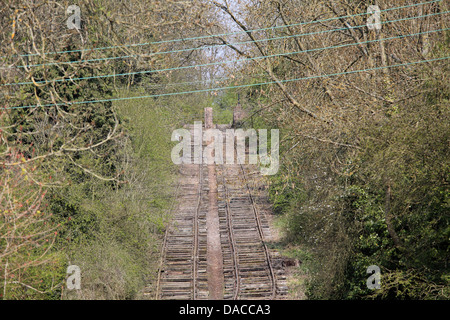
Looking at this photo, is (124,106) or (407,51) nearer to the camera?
(407,51)

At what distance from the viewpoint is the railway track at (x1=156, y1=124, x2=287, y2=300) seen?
49.0 feet

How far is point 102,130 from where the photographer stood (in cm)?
1705

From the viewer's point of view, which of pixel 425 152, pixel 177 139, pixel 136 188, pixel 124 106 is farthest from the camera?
pixel 177 139

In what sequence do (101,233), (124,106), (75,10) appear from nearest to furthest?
(75,10), (101,233), (124,106)

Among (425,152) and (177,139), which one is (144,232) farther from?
(177,139)

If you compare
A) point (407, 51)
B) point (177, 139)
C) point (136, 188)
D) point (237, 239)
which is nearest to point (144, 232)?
point (136, 188)

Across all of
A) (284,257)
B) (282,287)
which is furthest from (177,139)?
(282,287)

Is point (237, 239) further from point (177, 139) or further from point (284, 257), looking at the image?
point (177, 139)

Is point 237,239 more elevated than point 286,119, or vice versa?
point 286,119

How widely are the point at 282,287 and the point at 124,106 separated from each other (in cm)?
978

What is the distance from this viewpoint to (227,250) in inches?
697

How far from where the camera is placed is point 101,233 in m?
15.0

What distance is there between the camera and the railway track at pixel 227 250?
14945 mm

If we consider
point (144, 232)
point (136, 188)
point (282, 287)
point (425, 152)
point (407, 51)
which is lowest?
point (282, 287)
